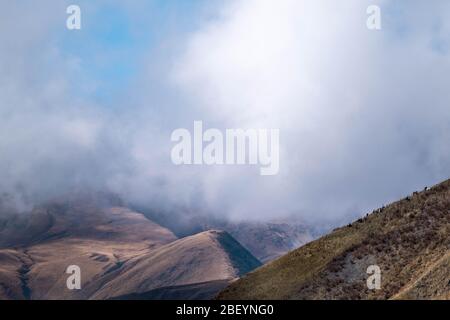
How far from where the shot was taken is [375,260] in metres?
74.1

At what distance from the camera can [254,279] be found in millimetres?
82750

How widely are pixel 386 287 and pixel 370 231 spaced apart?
14631 mm

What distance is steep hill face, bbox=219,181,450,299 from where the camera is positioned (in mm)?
67188

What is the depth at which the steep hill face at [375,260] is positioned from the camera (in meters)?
67.2

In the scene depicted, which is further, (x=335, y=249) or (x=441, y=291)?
(x=335, y=249)
